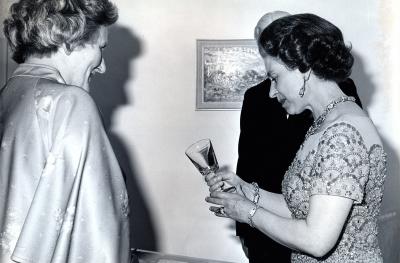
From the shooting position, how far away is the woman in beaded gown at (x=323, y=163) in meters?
1.15

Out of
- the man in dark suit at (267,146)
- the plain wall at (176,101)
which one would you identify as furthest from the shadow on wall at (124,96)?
the man in dark suit at (267,146)

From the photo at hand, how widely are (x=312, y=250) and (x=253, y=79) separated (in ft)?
6.68

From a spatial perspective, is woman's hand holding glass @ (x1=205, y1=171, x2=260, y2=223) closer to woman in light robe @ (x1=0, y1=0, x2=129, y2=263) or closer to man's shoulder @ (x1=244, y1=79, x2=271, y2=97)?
woman in light robe @ (x1=0, y1=0, x2=129, y2=263)

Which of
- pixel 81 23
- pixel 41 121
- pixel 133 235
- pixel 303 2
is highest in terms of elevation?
pixel 303 2

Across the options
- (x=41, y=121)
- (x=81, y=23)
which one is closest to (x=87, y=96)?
(x=41, y=121)

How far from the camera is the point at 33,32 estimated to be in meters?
1.08

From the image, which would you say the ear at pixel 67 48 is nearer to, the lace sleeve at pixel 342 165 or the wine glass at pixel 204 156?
the wine glass at pixel 204 156

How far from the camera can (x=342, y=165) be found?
117cm

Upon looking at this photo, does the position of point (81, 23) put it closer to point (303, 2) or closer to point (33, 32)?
point (33, 32)

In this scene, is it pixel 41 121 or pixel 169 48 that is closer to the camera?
pixel 41 121

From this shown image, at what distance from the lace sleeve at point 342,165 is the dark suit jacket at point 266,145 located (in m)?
0.96

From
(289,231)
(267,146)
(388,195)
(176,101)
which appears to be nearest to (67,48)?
(289,231)

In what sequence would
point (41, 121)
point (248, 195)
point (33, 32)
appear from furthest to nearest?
point (248, 195) → point (33, 32) → point (41, 121)

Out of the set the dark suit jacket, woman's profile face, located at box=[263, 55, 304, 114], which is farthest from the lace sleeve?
the dark suit jacket
